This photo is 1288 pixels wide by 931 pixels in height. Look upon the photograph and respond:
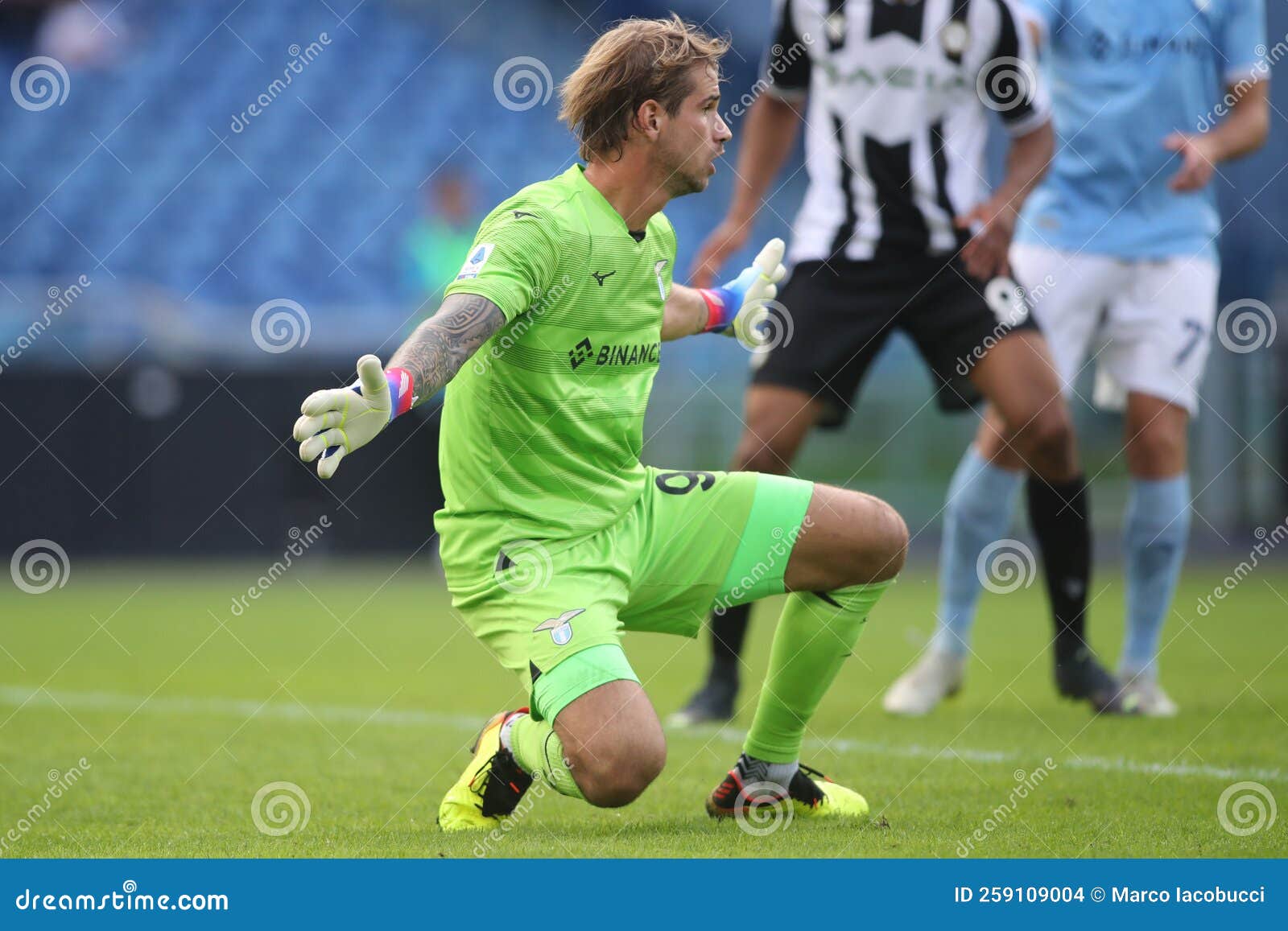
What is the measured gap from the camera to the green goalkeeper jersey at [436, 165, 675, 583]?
12.2ft

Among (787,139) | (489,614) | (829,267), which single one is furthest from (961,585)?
(489,614)

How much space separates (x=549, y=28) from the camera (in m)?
20.2

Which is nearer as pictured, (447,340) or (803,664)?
(447,340)

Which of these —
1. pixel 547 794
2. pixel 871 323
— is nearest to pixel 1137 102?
pixel 871 323

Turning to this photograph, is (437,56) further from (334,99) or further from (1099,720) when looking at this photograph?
(1099,720)

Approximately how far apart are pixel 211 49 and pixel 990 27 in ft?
52.9

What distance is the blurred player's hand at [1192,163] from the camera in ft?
18.7

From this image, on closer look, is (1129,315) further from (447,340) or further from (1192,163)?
(447,340)

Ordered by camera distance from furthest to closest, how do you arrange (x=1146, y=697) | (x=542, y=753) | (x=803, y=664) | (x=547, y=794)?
1. (x=1146, y=697)
2. (x=547, y=794)
3. (x=803, y=664)
4. (x=542, y=753)

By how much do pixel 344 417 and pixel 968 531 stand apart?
369cm

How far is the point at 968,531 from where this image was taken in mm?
6152

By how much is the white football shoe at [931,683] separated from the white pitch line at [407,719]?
78 cm

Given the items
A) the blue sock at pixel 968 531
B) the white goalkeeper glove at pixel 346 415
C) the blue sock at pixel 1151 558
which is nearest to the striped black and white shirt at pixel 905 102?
the blue sock at pixel 968 531

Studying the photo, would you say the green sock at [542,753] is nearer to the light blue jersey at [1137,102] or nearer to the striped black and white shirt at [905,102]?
the striped black and white shirt at [905,102]
